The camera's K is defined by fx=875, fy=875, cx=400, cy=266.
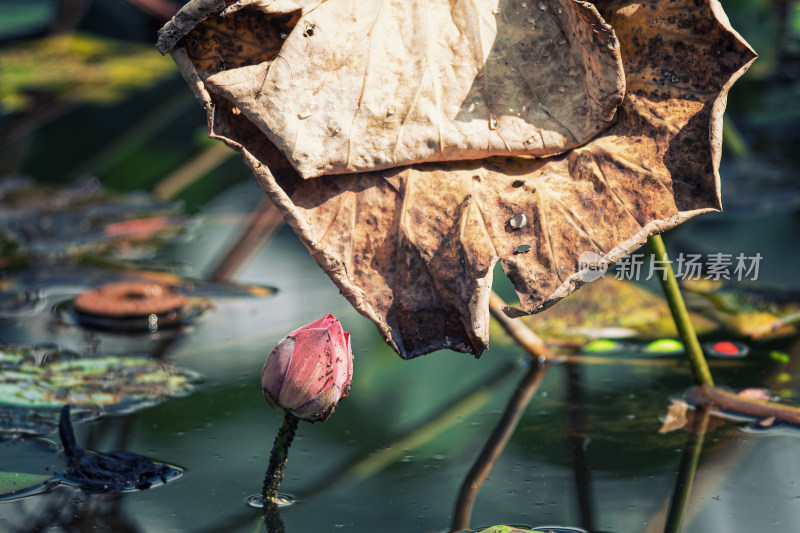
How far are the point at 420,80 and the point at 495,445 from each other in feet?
2.21

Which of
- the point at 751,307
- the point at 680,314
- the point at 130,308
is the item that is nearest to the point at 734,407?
the point at 680,314

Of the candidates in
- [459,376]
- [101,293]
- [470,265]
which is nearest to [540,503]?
[470,265]

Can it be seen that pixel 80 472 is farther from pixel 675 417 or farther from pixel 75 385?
pixel 675 417

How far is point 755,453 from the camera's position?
4.95 feet

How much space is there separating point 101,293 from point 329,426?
93 centimetres

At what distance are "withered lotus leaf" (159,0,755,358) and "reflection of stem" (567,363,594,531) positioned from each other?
0.32 meters

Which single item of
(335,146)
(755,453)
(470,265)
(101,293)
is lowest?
(755,453)

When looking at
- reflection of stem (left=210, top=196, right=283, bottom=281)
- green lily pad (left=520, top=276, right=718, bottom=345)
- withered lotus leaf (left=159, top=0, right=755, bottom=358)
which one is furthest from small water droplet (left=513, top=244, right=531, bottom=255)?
reflection of stem (left=210, top=196, right=283, bottom=281)

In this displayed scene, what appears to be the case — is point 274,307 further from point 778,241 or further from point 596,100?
point 778,241

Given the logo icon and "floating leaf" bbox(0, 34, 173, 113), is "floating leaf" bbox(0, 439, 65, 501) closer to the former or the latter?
the logo icon

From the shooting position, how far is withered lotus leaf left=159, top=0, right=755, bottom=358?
4.03ft

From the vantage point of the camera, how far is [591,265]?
1214 millimetres

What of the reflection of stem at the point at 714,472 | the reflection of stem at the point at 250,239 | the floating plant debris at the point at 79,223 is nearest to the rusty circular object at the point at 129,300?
the reflection of stem at the point at 250,239

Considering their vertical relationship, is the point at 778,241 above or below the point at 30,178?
below
